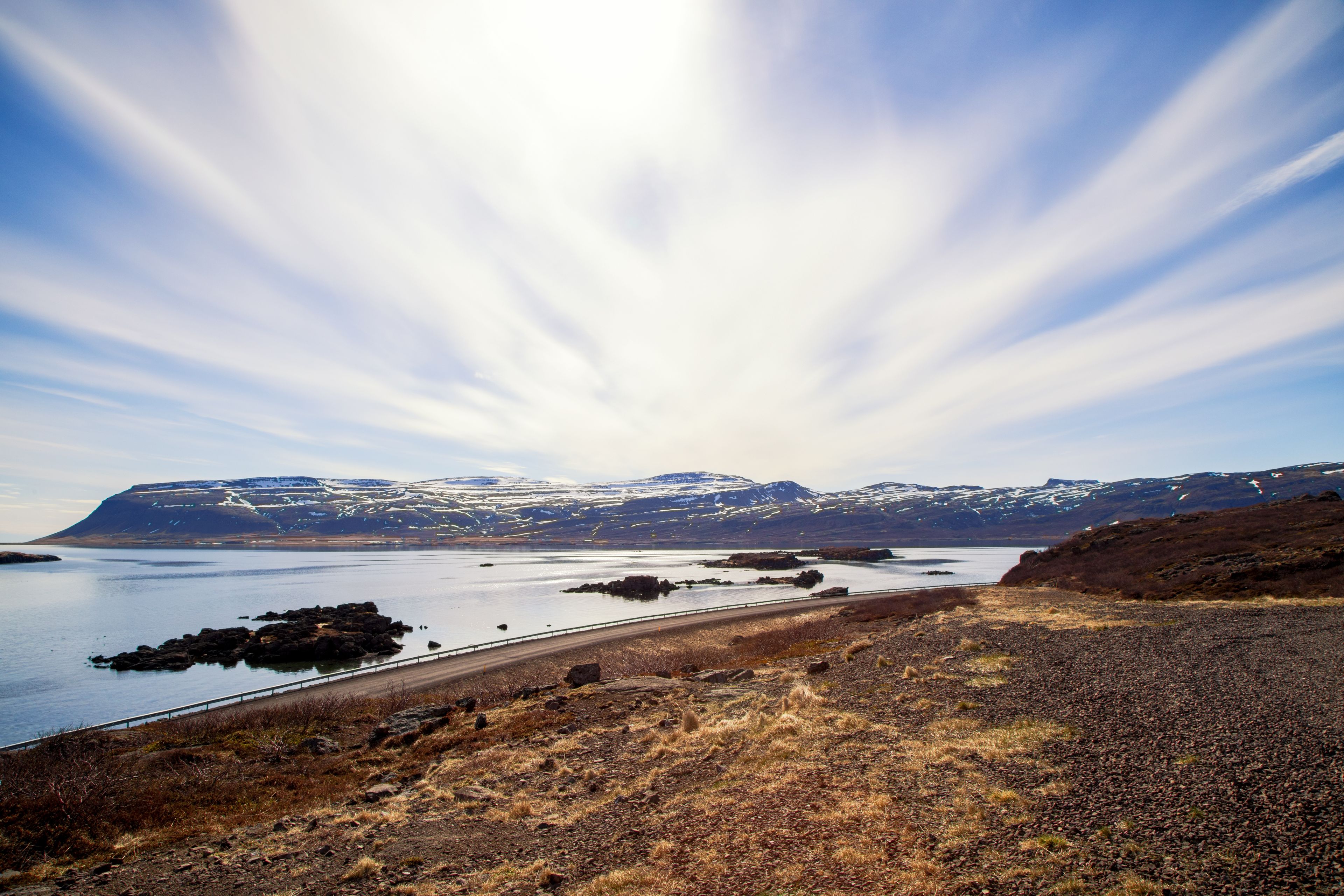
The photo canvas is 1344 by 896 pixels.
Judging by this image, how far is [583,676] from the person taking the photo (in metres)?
27.9

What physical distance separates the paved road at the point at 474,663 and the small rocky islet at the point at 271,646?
14.3m

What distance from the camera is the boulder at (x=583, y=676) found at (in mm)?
27688

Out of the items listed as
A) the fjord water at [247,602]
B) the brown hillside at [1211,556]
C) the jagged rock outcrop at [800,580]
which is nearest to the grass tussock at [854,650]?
the brown hillside at [1211,556]

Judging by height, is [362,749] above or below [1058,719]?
below

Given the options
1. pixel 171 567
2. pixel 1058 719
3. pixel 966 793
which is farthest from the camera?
pixel 171 567

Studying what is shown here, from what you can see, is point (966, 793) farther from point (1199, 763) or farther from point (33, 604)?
point (33, 604)

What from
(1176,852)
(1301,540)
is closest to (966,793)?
(1176,852)

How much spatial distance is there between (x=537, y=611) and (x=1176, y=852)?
66.6 metres

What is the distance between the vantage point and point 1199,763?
33.7 feet

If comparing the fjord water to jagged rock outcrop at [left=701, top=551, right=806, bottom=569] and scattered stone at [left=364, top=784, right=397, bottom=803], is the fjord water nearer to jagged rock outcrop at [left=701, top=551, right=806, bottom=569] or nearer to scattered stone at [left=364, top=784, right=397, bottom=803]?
jagged rock outcrop at [left=701, top=551, right=806, bottom=569]

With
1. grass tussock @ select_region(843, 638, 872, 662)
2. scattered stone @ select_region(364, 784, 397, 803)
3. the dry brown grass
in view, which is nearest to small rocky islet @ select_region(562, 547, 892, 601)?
grass tussock @ select_region(843, 638, 872, 662)

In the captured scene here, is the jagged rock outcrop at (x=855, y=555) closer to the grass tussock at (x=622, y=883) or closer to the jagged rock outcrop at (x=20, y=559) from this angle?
the grass tussock at (x=622, y=883)

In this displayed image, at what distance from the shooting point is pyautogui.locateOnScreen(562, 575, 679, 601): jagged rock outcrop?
277ft

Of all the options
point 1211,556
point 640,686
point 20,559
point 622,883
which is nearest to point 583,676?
point 640,686
